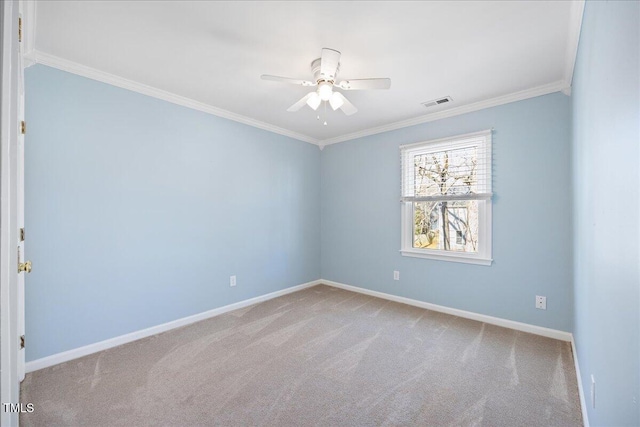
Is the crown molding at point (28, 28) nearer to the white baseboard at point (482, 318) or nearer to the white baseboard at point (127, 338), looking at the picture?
the white baseboard at point (127, 338)

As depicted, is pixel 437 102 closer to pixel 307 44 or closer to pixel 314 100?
pixel 314 100

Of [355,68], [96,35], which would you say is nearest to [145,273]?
[96,35]

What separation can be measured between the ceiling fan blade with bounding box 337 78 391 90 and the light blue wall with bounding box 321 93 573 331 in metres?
1.69

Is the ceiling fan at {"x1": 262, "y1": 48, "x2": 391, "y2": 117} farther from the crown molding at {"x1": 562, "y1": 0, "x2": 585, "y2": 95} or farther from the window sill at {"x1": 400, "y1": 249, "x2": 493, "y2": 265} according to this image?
the window sill at {"x1": 400, "y1": 249, "x2": 493, "y2": 265}

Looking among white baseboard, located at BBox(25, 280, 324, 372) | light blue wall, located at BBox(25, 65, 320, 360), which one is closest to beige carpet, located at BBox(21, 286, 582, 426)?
white baseboard, located at BBox(25, 280, 324, 372)

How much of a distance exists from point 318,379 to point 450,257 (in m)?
2.17

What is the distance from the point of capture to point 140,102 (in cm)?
277

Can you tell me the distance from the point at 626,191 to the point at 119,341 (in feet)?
11.6

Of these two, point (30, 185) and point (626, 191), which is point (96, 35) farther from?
→ point (626, 191)

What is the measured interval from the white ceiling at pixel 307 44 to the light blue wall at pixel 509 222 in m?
0.36

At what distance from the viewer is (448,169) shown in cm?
345

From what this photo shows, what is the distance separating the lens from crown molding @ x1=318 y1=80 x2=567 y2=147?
2721 mm

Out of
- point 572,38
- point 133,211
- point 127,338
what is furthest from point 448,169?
point 127,338

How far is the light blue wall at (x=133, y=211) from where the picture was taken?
7.36 ft
